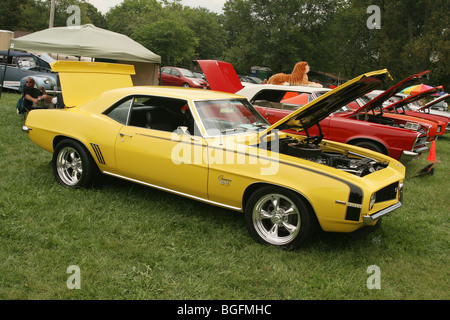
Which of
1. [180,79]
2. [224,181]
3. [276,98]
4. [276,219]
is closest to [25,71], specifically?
[180,79]

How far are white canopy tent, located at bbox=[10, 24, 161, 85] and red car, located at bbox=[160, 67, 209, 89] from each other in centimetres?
836

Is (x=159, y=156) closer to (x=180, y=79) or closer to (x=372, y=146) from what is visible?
(x=372, y=146)

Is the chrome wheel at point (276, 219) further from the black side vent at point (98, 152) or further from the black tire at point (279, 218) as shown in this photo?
the black side vent at point (98, 152)

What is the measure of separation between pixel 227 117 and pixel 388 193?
196 centimetres

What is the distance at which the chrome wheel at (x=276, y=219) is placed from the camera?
12.1 feet

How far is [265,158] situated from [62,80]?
11.9 feet

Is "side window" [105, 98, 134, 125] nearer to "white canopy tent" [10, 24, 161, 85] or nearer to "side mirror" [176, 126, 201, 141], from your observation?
"side mirror" [176, 126, 201, 141]

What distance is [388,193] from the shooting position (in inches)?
150

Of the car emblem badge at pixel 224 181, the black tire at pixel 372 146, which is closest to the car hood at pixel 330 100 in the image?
the car emblem badge at pixel 224 181

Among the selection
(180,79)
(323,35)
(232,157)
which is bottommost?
(232,157)

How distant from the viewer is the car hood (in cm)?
370

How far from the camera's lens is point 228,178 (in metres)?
3.86

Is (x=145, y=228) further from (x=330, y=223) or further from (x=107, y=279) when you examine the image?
(x=330, y=223)

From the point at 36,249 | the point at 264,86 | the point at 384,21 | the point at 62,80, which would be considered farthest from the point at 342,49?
the point at 36,249
